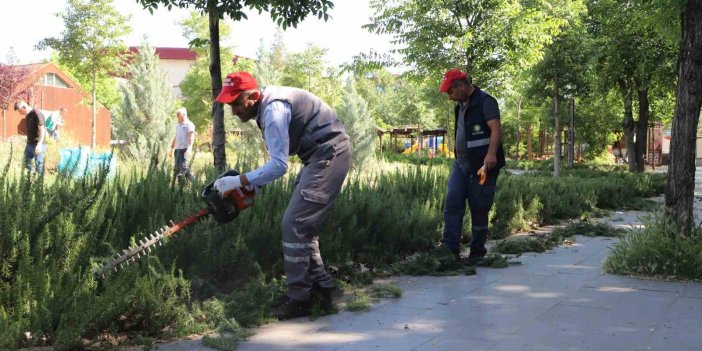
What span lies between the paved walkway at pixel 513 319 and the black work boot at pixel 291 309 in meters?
0.06

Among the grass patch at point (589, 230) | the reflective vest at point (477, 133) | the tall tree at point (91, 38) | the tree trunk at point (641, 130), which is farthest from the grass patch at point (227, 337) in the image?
the tall tree at point (91, 38)

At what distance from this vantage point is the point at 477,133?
250 inches

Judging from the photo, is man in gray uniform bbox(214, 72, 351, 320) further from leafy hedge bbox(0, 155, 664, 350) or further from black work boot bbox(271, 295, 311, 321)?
leafy hedge bbox(0, 155, 664, 350)

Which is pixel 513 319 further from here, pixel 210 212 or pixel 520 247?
pixel 520 247

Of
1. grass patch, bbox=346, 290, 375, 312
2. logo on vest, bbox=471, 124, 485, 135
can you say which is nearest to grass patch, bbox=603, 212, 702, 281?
logo on vest, bbox=471, 124, 485, 135

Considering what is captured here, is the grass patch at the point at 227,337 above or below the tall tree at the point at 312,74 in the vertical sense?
below

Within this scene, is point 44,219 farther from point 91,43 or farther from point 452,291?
point 91,43

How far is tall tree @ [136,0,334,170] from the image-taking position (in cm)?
632

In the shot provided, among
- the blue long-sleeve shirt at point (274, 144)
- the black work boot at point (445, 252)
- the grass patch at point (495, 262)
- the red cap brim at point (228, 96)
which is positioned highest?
the red cap brim at point (228, 96)

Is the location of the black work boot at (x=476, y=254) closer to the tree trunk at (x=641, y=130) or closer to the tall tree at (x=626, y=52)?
the tall tree at (x=626, y=52)

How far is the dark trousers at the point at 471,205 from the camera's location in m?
6.37

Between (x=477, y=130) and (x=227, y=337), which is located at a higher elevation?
(x=477, y=130)

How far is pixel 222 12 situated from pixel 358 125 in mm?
17304

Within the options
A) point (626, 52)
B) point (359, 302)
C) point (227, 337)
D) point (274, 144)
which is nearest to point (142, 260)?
point (227, 337)
